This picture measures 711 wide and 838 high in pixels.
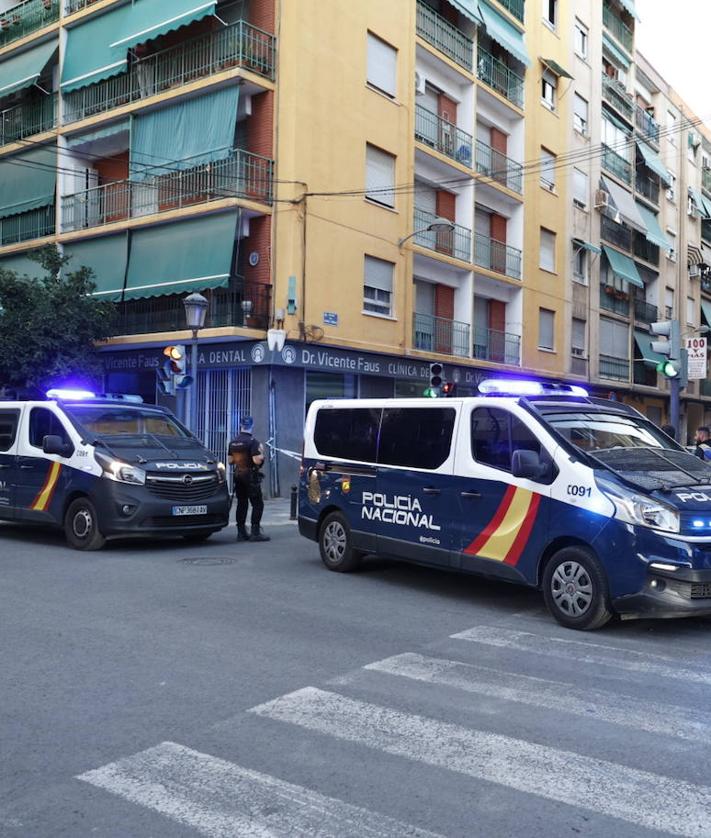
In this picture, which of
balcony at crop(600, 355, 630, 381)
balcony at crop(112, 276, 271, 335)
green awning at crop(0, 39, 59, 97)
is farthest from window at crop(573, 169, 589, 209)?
green awning at crop(0, 39, 59, 97)

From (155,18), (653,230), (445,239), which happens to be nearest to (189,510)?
(155,18)

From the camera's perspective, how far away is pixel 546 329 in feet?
98.8

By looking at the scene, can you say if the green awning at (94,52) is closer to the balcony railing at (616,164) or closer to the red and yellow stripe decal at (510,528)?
the red and yellow stripe decal at (510,528)

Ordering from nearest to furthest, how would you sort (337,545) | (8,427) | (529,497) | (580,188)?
1. (529,497)
2. (337,545)
3. (8,427)
4. (580,188)

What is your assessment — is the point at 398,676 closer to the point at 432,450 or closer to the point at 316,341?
the point at 432,450

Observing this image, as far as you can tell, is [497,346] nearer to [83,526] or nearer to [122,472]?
[122,472]

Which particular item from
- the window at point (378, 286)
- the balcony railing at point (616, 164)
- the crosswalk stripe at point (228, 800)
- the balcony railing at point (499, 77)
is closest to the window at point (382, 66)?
the window at point (378, 286)

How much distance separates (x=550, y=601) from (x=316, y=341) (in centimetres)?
1366

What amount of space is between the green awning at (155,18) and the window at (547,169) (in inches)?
552

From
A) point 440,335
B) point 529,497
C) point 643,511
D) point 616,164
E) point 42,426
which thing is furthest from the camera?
point 616,164

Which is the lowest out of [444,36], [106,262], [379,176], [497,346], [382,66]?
[497,346]

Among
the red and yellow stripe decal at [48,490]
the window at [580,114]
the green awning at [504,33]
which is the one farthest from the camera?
the window at [580,114]

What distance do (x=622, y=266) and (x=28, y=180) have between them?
21.6 metres

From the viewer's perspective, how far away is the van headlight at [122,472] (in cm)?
1088
